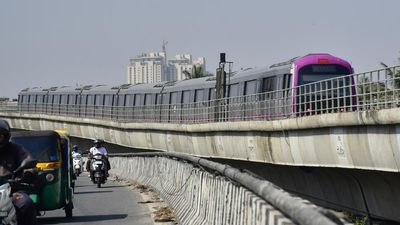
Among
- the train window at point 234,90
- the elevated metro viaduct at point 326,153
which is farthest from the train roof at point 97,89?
the train window at point 234,90

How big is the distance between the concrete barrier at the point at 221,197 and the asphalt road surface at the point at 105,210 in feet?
2.18

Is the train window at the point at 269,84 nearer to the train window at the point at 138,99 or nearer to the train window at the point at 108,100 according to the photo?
the train window at the point at 138,99

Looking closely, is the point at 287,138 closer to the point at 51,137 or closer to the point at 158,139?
the point at 51,137

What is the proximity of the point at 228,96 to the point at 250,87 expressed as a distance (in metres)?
3.71

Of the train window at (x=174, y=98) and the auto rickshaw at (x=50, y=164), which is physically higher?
the train window at (x=174, y=98)

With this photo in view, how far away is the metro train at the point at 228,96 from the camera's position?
93.6 ft

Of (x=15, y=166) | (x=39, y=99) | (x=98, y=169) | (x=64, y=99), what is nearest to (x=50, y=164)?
(x=15, y=166)

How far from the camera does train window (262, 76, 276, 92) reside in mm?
35219

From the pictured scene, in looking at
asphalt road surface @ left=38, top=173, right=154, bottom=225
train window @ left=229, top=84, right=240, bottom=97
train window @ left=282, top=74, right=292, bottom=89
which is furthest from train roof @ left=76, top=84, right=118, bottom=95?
asphalt road surface @ left=38, top=173, right=154, bottom=225

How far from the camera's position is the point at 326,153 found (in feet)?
75.3

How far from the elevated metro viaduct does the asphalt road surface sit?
12.5ft

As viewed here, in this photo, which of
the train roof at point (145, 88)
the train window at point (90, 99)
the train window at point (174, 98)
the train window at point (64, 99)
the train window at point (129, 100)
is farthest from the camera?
the train window at point (64, 99)

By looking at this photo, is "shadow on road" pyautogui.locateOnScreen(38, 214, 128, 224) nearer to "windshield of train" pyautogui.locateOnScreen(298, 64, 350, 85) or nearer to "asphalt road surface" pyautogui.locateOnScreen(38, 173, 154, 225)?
"asphalt road surface" pyautogui.locateOnScreen(38, 173, 154, 225)

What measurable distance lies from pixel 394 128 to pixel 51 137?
6.10 meters
